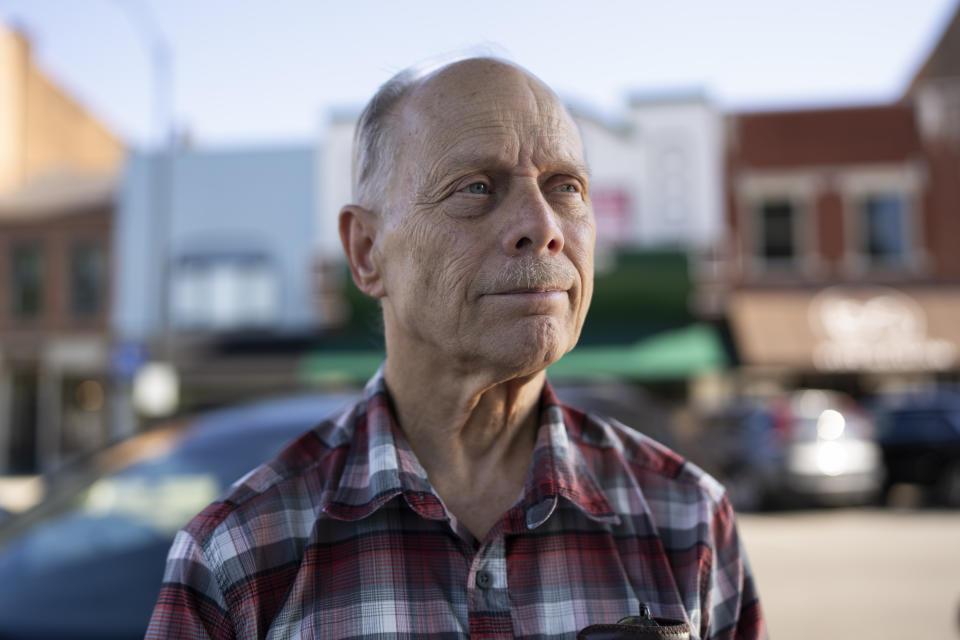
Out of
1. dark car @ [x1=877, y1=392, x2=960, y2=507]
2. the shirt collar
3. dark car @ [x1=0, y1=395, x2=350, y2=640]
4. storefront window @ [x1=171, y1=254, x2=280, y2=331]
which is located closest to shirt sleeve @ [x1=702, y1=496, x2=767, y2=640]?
the shirt collar

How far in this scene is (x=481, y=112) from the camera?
1271 millimetres

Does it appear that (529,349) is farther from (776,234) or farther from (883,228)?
(883,228)

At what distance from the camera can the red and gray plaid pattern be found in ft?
3.98

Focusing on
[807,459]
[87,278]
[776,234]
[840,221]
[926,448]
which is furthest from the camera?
[87,278]

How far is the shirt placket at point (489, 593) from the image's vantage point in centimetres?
121

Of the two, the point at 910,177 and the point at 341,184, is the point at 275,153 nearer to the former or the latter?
the point at 341,184

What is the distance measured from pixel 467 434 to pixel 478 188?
1.25ft

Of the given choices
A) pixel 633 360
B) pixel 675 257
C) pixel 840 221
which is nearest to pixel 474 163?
pixel 633 360

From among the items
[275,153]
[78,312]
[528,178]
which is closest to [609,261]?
[275,153]

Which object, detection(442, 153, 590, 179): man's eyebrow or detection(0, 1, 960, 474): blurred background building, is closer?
detection(442, 153, 590, 179): man's eyebrow

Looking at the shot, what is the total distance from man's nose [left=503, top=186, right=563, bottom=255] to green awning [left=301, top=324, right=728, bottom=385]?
15.1m

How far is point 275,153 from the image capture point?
1928 centimetres

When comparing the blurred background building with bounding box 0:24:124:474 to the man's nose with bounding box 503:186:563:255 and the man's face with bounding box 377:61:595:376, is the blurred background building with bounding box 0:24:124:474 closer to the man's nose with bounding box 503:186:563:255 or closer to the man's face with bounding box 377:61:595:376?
the man's face with bounding box 377:61:595:376

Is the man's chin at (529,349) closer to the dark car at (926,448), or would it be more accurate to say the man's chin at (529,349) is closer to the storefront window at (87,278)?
the dark car at (926,448)
